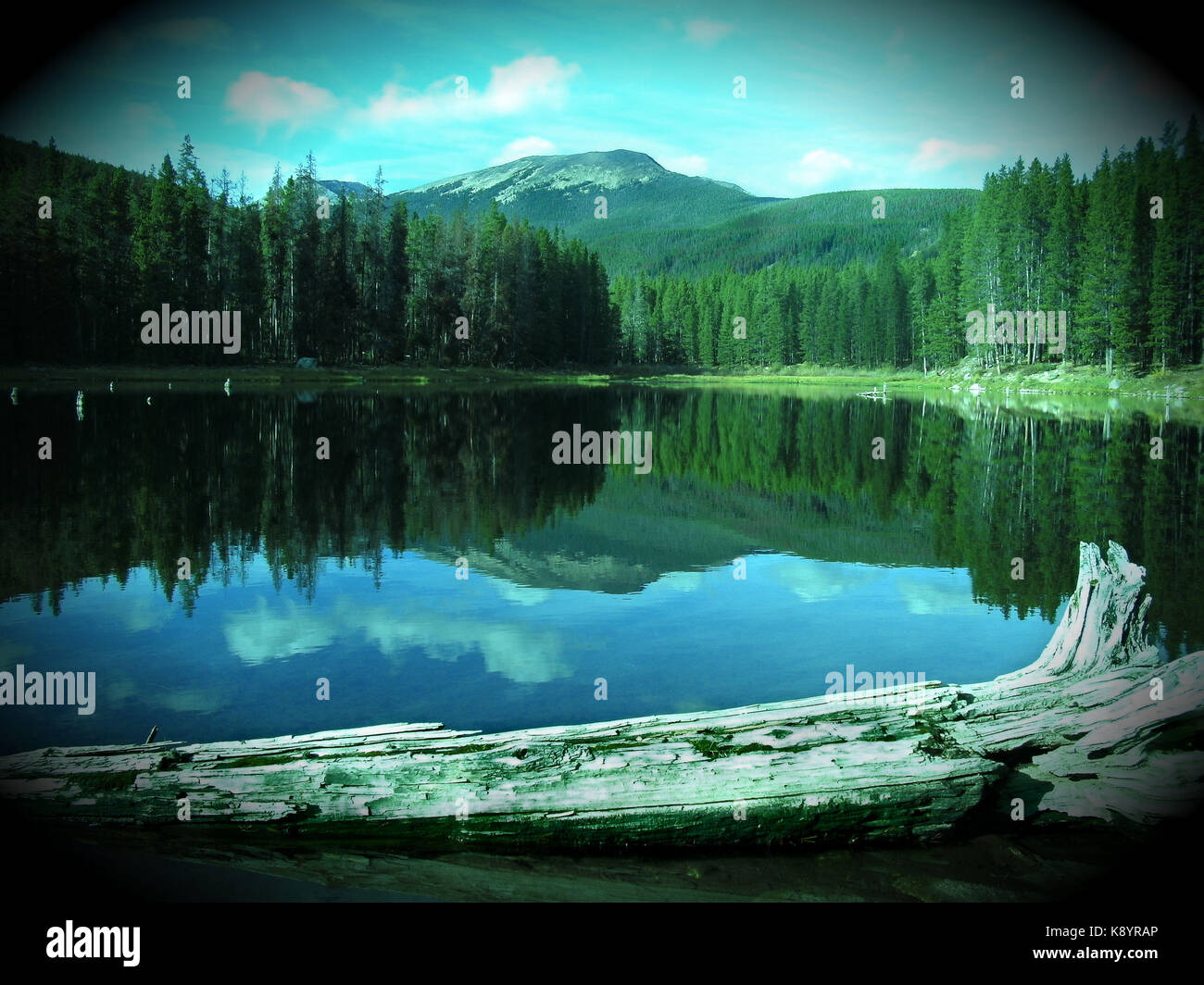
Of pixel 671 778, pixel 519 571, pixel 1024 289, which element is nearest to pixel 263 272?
pixel 1024 289

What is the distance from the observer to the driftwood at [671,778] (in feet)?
21.0

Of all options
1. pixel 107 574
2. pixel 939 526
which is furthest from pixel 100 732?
pixel 939 526

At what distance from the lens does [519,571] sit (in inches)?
589

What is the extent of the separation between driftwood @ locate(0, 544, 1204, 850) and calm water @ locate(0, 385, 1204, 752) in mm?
1652

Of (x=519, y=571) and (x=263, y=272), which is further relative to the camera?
(x=263, y=272)

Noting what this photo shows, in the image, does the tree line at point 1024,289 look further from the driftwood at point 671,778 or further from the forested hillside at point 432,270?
the driftwood at point 671,778

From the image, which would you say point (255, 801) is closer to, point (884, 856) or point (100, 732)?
point (100, 732)

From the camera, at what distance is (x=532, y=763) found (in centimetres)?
661

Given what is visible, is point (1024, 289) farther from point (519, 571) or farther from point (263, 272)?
point (519, 571)

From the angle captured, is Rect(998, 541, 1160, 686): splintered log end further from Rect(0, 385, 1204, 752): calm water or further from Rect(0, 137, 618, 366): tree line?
Rect(0, 137, 618, 366): tree line

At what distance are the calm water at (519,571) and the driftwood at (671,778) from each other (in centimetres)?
165

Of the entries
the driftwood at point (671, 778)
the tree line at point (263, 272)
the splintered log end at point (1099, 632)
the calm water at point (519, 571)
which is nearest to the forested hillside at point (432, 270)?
the tree line at point (263, 272)

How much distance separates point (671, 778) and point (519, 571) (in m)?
8.71
